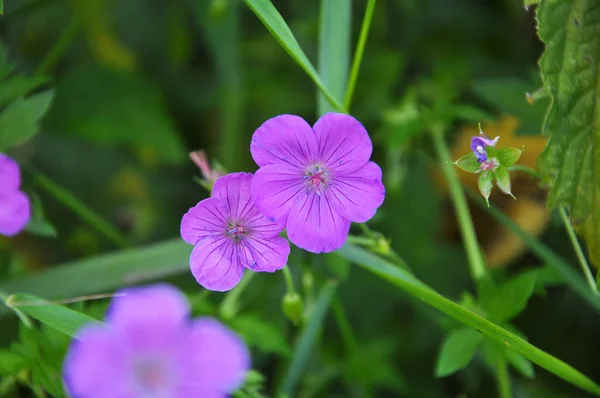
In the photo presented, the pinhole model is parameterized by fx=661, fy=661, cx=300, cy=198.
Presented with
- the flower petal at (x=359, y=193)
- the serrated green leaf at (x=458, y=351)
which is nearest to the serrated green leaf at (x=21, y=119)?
the flower petal at (x=359, y=193)

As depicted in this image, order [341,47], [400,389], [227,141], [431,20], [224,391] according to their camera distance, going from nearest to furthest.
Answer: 1. [224,391]
2. [341,47]
3. [400,389]
4. [227,141]
5. [431,20]

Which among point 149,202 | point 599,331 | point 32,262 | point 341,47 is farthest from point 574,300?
point 32,262

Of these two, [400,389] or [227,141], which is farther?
[227,141]

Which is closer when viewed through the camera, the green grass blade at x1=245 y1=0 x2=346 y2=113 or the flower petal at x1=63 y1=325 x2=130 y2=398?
the flower petal at x1=63 y1=325 x2=130 y2=398

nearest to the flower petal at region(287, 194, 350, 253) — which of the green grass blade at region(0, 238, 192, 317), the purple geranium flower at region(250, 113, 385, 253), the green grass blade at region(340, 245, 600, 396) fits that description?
the purple geranium flower at region(250, 113, 385, 253)

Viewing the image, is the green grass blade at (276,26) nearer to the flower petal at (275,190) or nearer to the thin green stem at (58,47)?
the flower petal at (275,190)

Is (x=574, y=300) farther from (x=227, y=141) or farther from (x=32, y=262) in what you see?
(x=32, y=262)

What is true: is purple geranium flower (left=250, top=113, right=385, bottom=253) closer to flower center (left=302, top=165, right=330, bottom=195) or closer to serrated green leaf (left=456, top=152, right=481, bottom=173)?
flower center (left=302, top=165, right=330, bottom=195)

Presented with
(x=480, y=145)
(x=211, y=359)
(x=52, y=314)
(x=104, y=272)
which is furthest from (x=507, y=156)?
(x=104, y=272)
